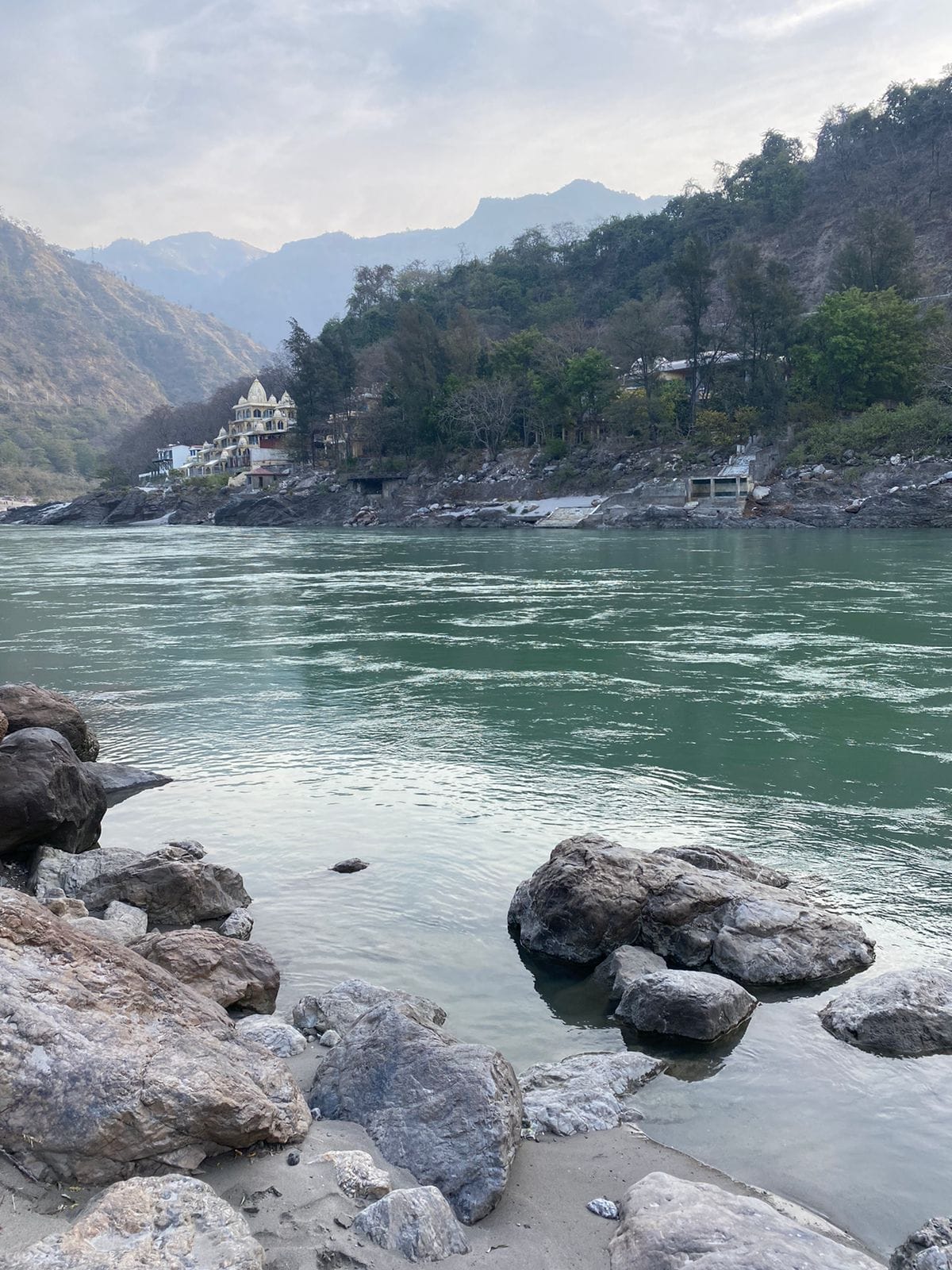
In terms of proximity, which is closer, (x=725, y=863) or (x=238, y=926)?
(x=238, y=926)

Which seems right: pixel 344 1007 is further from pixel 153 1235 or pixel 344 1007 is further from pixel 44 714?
pixel 44 714

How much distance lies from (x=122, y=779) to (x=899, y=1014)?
27.3 ft

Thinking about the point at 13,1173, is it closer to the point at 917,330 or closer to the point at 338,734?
the point at 338,734

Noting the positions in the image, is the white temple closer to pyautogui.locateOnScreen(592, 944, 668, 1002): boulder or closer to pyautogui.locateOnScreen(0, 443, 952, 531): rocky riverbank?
pyautogui.locateOnScreen(0, 443, 952, 531): rocky riverbank

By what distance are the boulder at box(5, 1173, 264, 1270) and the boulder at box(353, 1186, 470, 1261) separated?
18.8 inches

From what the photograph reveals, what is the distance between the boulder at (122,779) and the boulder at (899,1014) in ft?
24.9

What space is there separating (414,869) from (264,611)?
17.5 m

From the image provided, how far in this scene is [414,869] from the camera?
8.86 m

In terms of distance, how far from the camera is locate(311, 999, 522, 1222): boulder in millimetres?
4418

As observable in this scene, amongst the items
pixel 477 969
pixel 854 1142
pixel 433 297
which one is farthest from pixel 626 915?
pixel 433 297

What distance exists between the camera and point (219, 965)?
6.18 meters

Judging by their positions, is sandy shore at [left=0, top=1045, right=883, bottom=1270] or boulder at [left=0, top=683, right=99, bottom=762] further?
boulder at [left=0, top=683, right=99, bottom=762]

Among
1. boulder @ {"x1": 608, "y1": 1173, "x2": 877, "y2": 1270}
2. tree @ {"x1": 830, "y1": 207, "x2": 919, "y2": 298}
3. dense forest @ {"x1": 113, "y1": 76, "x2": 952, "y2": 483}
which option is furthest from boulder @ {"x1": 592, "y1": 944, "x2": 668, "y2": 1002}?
tree @ {"x1": 830, "y1": 207, "x2": 919, "y2": 298}

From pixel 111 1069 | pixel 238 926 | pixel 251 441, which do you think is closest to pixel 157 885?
pixel 238 926
